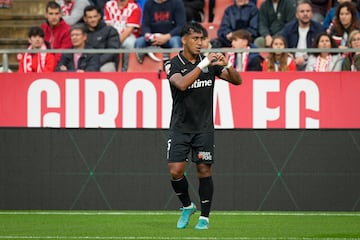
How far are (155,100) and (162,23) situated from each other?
216cm

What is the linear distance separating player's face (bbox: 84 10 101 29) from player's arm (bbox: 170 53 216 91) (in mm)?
6464

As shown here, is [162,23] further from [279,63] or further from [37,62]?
[279,63]

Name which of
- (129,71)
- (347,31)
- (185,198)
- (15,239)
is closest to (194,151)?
(185,198)

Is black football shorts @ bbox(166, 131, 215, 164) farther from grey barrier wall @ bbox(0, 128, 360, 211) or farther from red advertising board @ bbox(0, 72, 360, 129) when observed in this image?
red advertising board @ bbox(0, 72, 360, 129)

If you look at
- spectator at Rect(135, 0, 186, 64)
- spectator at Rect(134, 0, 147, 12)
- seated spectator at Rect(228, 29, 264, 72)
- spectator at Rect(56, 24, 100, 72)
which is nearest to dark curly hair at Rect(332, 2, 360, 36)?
seated spectator at Rect(228, 29, 264, 72)

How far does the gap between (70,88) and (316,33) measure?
4.08 metres

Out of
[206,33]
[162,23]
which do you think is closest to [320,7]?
[162,23]

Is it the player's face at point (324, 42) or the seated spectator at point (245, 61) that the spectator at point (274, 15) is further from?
the player's face at point (324, 42)

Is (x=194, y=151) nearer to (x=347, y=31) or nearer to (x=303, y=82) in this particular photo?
(x=303, y=82)

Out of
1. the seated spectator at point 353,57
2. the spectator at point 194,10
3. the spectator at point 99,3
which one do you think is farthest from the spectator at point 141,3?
the seated spectator at point 353,57

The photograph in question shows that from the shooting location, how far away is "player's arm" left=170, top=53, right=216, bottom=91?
11523 mm

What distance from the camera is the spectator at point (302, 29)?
1764cm

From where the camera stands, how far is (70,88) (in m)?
16.9

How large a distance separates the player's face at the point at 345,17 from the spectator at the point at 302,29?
1.56ft
